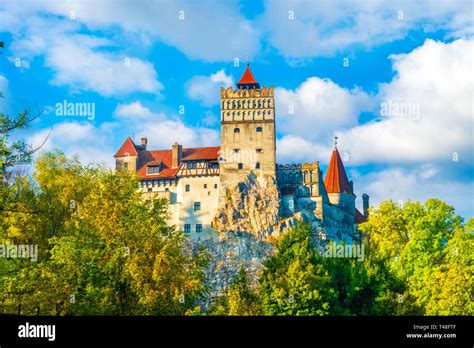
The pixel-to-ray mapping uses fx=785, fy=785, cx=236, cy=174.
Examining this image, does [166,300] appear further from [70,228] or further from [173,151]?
[173,151]

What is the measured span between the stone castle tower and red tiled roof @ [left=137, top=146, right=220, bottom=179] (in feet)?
7.32

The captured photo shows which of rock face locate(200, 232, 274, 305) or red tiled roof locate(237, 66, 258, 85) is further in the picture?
red tiled roof locate(237, 66, 258, 85)

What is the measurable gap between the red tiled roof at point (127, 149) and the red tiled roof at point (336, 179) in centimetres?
2377

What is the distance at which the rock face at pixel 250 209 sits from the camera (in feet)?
279

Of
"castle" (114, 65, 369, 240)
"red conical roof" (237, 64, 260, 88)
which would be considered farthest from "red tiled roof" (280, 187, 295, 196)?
"red conical roof" (237, 64, 260, 88)

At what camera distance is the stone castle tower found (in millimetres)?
86438

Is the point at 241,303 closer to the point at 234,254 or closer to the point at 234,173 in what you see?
the point at 234,254

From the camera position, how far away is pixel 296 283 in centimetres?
3125

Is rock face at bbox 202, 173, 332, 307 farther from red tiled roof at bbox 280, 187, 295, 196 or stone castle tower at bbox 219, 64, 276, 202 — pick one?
red tiled roof at bbox 280, 187, 295, 196

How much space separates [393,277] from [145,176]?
185ft

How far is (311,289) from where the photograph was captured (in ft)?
103

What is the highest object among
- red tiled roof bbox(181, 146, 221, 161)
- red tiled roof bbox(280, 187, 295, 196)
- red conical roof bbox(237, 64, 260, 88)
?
red conical roof bbox(237, 64, 260, 88)

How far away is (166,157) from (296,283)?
2431 inches
